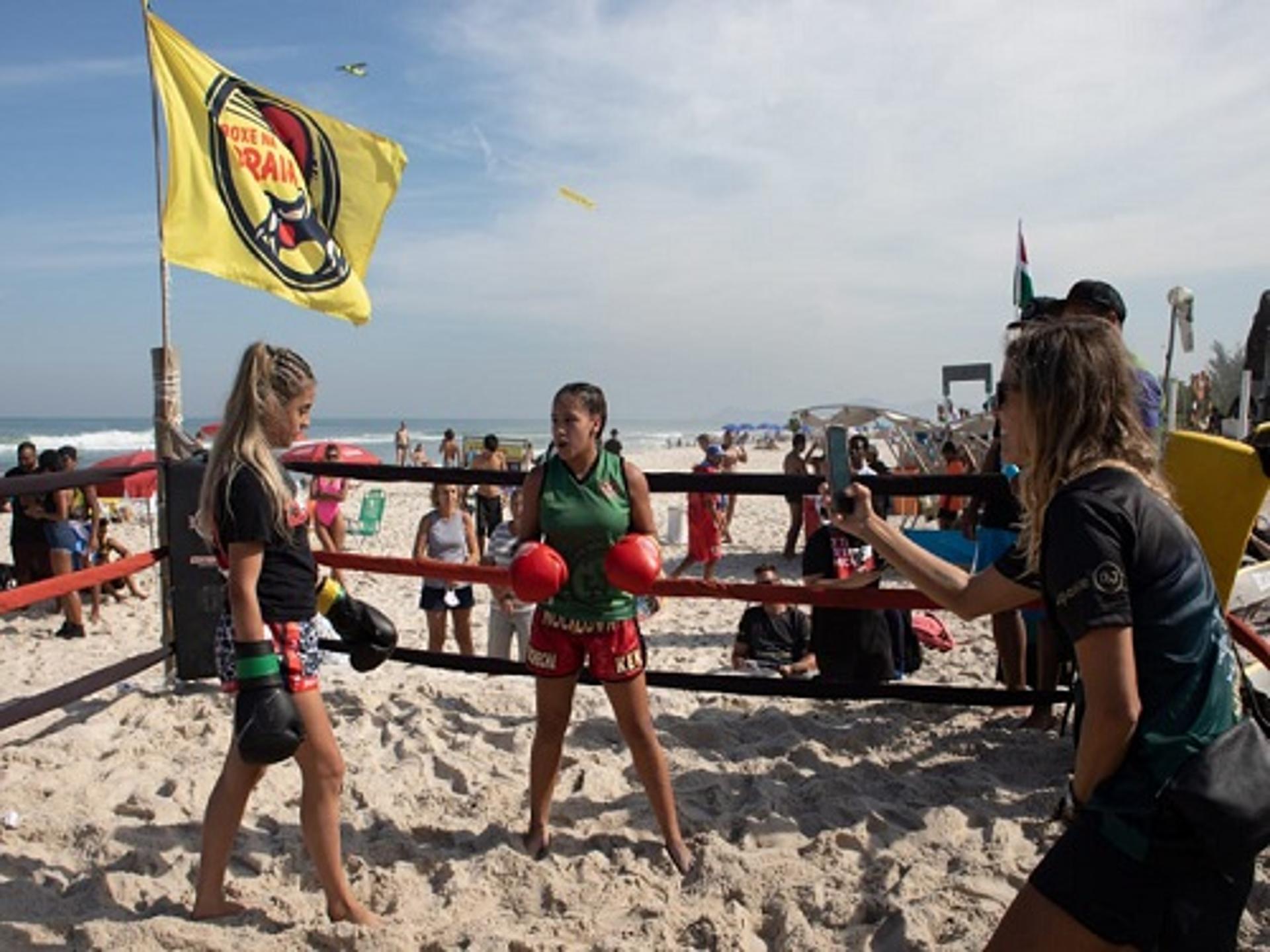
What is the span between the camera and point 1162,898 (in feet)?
5.85

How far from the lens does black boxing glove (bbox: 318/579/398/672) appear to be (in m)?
3.61

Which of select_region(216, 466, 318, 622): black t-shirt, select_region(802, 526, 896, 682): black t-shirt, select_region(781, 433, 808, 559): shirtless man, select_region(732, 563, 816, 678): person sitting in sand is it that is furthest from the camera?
select_region(781, 433, 808, 559): shirtless man

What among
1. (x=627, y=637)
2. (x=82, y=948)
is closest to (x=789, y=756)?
(x=627, y=637)

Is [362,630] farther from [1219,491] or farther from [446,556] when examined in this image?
[446,556]

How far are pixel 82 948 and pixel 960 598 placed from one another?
2.64 meters

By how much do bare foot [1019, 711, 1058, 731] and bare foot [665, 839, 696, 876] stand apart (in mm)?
1952

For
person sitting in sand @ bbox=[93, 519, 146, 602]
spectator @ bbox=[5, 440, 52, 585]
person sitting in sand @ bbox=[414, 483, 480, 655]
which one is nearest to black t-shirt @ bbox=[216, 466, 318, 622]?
person sitting in sand @ bbox=[414, 483, 480, 655]

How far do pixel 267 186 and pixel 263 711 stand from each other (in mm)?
4278

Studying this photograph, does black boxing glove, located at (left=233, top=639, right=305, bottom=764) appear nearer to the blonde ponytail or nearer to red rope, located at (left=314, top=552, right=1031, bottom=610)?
the blonde ponytail

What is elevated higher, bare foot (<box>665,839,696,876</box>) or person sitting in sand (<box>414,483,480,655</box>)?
person sitting in sand (<box>414,483,480,655</box>)

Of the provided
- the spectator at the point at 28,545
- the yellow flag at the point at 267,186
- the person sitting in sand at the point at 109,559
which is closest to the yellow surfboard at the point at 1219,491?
the yellow flag at the point at 267,186

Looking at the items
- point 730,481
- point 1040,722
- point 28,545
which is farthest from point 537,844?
point 28,545

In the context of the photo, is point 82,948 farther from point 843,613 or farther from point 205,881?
point 843,613

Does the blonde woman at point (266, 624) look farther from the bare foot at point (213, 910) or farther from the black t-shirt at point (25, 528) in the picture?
the black t-shirt at point (25, 528)
